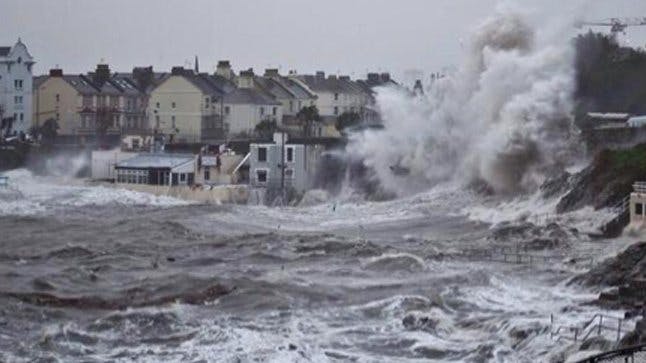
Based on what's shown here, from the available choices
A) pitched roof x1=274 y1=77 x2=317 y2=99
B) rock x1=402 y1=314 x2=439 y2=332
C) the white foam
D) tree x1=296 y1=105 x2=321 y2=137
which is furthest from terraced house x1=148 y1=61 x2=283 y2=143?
rock x1=402 y1=314 x2=439 y2=332

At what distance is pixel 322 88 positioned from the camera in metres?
73.8

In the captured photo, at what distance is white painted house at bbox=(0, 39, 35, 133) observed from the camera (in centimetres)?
5869

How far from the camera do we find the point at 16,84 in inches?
2345

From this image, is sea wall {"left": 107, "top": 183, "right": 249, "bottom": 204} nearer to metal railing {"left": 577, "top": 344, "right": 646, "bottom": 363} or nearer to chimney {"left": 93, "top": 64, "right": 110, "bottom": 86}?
chimney {"left": 93, "top": 64, "right": 110, "bottom": 86}

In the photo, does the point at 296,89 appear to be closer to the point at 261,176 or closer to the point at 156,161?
the point at 156,161

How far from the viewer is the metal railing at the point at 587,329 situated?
18.6m

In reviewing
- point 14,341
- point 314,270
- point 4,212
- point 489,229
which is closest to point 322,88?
point 4,212

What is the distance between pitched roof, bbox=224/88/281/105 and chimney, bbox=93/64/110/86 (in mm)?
6523

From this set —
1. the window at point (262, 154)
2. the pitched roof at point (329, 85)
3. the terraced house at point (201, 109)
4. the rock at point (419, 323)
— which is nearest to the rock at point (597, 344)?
the rock at point (419, 323)

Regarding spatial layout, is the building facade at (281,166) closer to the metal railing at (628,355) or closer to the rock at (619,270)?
the rock at (619,270)

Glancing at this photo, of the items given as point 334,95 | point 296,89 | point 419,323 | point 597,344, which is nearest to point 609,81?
point 296,89

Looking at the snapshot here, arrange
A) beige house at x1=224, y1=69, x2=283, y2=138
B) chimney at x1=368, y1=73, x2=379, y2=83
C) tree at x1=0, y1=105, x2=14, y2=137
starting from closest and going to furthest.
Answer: tree at x1=0, y1=105, x2=14, y2=137, beige house at x1=224, y1=69, x2=283, y2=138, chimney at x1=368, y1=73, x2=379, y2=83

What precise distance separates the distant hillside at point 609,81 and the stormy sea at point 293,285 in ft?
Result: 43.2

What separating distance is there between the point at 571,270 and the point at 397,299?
176 inches
